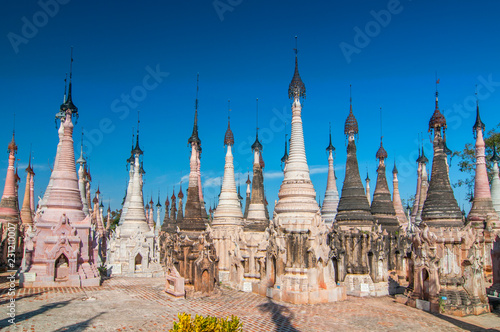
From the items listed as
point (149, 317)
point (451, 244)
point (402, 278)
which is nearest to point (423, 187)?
point (402, 278)

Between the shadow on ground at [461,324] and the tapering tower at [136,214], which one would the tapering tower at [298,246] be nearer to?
the shadow on ground at [461,324]

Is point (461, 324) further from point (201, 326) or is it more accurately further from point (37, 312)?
point (37, 312)

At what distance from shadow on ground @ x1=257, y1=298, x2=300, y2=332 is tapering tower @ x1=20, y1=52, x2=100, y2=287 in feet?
35.7

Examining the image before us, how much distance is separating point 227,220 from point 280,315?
41.0 ft

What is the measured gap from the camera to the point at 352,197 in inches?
947

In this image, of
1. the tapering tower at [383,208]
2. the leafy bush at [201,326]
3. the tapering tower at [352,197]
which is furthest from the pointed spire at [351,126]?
the leafy bush at [201,326]

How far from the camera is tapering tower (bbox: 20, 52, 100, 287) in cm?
2127

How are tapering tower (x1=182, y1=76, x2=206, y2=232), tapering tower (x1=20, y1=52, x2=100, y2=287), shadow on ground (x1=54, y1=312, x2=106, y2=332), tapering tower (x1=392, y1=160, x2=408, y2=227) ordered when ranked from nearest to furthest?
1. shadow on ground (x1=54, y1=312, x2=106, y2=332)
2. tapering tower (x1=182, y1=76, x2=206, y2=232)
3. tapering tower (x1=20, y1=52, x2=100, y2=287)
4. tapering tower (x1=392, y1=160, x2=408, y2=227)

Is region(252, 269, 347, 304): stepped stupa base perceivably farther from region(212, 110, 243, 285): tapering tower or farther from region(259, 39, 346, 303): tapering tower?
region(212, 110, 243, 285): tapering tower

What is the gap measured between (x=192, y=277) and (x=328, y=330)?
7.94m

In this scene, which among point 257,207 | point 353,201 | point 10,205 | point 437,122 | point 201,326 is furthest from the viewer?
point 10,205

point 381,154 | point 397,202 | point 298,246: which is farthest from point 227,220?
point 397,202

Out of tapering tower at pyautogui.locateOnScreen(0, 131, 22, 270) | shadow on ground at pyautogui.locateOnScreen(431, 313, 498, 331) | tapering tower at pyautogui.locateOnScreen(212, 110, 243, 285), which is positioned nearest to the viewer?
shadow on ground at pyautogui.locateOnScreen(431, 313, 498, 331)

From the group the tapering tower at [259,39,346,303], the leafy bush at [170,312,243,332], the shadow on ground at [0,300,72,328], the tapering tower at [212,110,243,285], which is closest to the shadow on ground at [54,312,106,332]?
the shadow on ground at [0,300,72,328]
